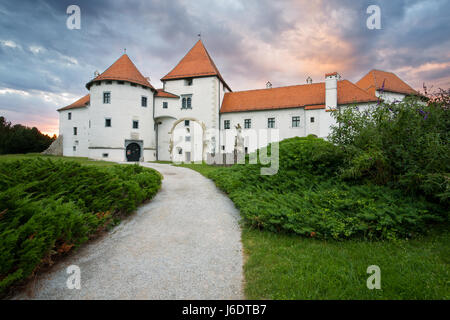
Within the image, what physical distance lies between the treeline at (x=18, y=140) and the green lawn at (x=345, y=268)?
173 feet

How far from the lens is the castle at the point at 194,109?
82.5 ft

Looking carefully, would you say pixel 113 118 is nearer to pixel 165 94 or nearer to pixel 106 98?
pixel 106 98

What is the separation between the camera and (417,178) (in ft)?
15.8

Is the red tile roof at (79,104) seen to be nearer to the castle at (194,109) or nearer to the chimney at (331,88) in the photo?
the castle at (194,109)

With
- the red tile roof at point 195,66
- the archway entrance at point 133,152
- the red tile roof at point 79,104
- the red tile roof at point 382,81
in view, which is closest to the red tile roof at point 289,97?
the red tile roof at point 382,81

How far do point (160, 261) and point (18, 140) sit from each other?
51.8m

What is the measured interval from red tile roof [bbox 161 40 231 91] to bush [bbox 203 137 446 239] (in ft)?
77.4

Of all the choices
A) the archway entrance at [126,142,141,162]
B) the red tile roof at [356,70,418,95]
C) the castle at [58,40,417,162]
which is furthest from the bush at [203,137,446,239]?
the red tile roof at [356,70,418,95]

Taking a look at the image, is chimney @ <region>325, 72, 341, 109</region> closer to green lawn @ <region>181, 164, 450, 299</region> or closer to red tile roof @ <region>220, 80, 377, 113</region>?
red tile roof @ <region>220, 80, 377, 113</region>

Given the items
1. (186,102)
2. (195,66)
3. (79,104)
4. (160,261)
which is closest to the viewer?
(160,261)

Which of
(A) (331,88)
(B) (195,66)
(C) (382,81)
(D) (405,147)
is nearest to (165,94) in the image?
(B) (195,66)

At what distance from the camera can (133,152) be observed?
2659cm
